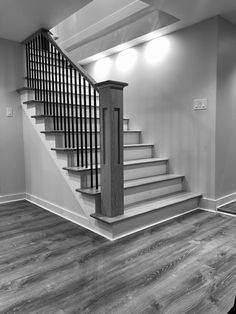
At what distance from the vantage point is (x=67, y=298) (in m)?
1.58

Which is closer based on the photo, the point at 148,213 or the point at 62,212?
the point at 148,213

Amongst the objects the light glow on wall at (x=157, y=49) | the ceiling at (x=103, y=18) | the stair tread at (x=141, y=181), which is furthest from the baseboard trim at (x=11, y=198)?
the light glow on wall at (x=157, y=49)

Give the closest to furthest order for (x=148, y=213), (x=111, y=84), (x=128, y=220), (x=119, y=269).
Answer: (x=119, y=269) → (x=111, y=84) → (x=128, y=220) → (x=148, y=213)

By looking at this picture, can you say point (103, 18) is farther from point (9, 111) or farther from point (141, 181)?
point (141, 181)

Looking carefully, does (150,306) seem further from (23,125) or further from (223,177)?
(23,125)

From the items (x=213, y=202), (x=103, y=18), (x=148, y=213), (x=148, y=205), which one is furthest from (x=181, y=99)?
(x=103, y=18)

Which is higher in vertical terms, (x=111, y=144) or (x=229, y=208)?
(x=111, y=144)

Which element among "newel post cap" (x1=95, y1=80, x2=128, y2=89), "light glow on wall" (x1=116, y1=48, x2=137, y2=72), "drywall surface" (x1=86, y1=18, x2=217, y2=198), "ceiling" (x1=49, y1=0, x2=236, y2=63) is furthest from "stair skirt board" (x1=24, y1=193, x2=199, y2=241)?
"light glow on wall" (x1=116, y1=48, x2=137, y2=72)

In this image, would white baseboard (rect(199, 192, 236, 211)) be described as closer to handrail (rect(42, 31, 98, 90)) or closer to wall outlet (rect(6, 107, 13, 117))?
handrail (rect(42, 31, 98, 90))

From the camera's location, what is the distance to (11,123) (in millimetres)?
3779

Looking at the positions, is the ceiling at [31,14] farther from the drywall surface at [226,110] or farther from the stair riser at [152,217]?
the stair riser at [152,217]

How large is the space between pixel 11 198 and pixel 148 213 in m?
2.18

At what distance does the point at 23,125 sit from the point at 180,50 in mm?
2423

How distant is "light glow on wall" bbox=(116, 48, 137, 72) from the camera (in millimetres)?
3974
